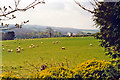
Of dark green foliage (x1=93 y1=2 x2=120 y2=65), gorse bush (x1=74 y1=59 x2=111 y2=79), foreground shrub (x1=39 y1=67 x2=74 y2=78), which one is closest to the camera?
foreground shrub (x1=39 y1=67 x2=74 y2=78)

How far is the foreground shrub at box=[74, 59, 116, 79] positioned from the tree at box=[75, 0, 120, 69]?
0.48 m

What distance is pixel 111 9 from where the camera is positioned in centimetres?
804

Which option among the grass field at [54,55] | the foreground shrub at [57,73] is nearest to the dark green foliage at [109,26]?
the foreground shrub at [57,73]

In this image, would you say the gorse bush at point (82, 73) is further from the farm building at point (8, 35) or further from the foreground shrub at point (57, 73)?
the farm building at point (8, 35)

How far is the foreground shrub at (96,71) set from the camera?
772 centimetres

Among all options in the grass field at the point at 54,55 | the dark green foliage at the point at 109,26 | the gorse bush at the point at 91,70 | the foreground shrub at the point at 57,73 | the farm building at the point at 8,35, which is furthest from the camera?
the farm building at the point at 8,35

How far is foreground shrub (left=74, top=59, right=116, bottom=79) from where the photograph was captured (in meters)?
7.72

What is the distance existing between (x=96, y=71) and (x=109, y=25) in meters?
2.10

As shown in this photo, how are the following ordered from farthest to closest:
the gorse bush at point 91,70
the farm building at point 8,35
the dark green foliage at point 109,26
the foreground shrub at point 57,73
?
the farm building at point 8,35
the dark green foliage at point 109,26
the gorse bush at point 91,70
the foreground shrub at point 57,73

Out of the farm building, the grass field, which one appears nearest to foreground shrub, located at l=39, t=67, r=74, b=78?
the grass field

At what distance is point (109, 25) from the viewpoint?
318 inches

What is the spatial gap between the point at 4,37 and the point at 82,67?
30.4 m

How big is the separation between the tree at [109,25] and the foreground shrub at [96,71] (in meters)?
0.48

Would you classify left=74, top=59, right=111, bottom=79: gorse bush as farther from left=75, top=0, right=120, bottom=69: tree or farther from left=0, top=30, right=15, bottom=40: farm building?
left=0, top=30, right=15, bottom=40: farm building
